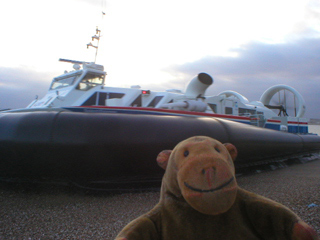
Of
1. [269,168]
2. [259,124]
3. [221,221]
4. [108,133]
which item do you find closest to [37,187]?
[108,133]

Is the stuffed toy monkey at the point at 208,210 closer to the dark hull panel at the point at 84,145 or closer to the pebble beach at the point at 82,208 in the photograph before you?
the pebble beach at the point at 82,208

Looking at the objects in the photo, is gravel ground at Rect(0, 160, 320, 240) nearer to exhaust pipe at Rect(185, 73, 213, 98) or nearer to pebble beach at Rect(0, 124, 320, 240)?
pebble beach at Rect(0, 124, 320, 240)

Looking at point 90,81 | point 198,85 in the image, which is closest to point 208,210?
point 198,85

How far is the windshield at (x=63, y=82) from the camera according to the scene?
18.8ft

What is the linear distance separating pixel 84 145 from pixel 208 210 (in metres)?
1.71

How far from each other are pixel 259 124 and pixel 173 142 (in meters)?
3.45

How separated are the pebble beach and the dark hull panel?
19 centimetres

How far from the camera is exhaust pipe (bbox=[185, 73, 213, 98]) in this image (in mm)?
5008

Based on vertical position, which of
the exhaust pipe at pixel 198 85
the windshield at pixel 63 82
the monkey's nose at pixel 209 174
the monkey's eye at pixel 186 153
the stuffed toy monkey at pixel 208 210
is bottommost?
the stuffed toy monkey at pixel 208 210

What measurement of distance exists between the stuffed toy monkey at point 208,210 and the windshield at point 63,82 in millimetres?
5131

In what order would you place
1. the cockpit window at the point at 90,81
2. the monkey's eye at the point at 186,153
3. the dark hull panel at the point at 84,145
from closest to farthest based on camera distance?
1. the monkey's eye at the point at 186,153
2. the dark hull panel at the point at 84,145
3. the cockpit window at the point at 90,81

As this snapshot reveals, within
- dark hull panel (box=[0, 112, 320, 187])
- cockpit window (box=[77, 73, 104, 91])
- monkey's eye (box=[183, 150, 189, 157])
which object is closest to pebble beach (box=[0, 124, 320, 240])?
dark hull panel (box=[0, 112, 320, 187])

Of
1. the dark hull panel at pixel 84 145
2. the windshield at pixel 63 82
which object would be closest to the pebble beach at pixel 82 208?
the dark hull panel at pixel 84 145

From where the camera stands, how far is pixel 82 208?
2025 mm
